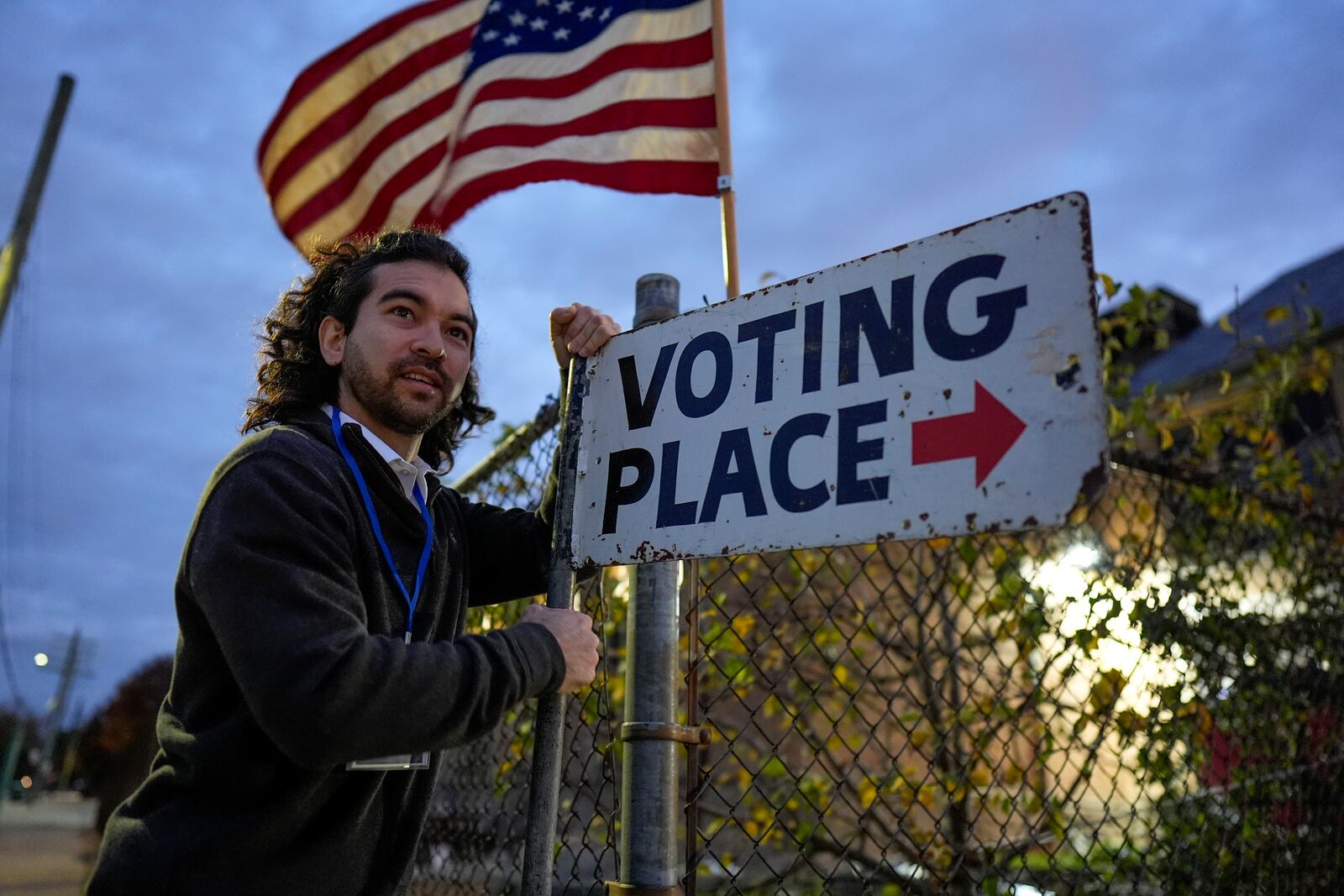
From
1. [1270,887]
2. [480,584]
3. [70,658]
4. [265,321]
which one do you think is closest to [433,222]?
[265,321]

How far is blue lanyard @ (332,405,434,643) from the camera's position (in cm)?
169

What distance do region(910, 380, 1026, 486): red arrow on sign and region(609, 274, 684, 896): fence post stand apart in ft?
2.00

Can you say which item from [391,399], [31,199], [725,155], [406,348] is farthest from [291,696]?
[31,199]

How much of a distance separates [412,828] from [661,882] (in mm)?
513

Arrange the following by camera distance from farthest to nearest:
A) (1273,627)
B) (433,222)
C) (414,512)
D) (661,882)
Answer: (433,222) < (1273,627) < (414,512) < (661,882)

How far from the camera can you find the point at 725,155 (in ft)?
9.61

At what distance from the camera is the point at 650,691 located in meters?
1.68

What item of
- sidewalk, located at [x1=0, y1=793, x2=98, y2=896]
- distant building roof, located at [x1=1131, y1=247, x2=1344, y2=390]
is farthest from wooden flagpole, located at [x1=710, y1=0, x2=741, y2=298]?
distant building roof, located at [x1=1131, y1=247, x2=1344, y2=390]

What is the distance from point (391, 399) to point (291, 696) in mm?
802

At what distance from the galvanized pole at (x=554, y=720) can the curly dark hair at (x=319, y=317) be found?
541 mm

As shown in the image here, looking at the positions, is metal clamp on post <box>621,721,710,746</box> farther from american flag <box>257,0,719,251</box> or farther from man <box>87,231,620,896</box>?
american flag <box>257,0,719,251</box>

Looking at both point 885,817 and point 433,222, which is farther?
point 885,817

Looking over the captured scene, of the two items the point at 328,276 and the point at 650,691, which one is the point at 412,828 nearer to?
the point at 650,691

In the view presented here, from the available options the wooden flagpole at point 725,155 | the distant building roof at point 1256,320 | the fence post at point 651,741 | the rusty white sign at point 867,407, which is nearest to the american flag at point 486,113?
the wooden flagpole at point 725,155
